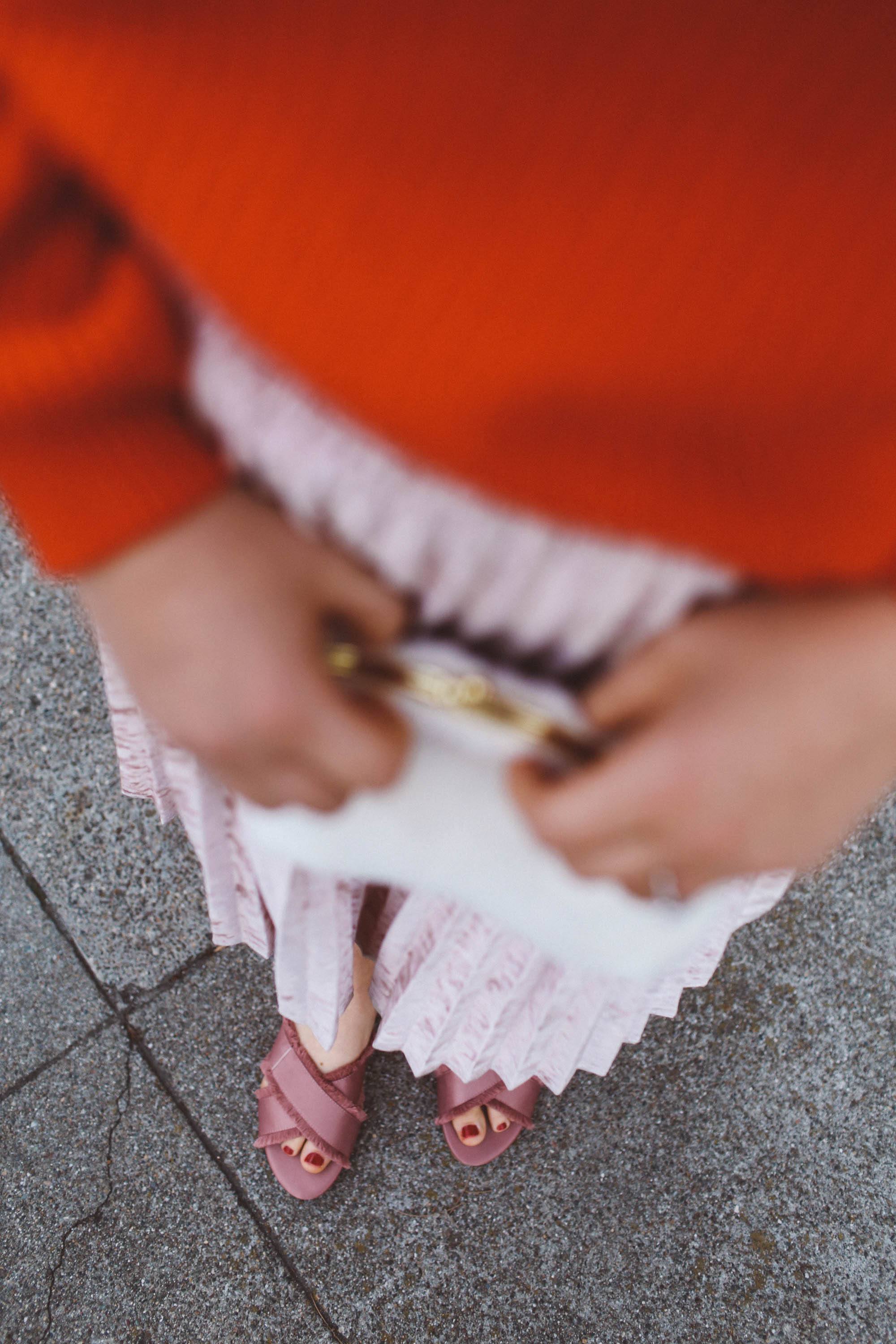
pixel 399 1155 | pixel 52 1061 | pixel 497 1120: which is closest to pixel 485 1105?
pixel 497 1120

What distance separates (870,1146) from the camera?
4.84 ft

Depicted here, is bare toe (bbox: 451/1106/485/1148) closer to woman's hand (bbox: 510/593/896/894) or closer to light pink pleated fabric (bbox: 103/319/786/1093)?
light pink pleated fabric (bbox: 103/319/786/1093)

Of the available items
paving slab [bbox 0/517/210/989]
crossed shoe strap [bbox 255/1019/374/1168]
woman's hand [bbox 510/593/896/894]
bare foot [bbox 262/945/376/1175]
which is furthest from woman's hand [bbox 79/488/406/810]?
paving slab [bbox 0/517/210/989]

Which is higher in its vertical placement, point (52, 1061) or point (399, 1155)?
point (399, 1155)

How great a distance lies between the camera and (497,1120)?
4.66 ft

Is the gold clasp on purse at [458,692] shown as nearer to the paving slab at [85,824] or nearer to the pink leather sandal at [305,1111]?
the pink leather sandal at [305,1111]

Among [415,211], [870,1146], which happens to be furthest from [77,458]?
[870,1146]

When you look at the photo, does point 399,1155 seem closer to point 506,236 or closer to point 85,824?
point 85,824

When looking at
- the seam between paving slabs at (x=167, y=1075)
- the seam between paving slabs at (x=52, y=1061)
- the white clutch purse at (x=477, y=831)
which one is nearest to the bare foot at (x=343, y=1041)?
the seam between paving slabs at (x=167, y=1075)

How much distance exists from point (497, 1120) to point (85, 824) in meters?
0.93

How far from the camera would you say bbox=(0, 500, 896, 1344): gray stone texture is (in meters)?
1.37

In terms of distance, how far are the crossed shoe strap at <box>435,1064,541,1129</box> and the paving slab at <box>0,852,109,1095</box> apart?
2.08 feet

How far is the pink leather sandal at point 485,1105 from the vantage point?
137 centimetres

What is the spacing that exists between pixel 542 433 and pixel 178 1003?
140 cm
